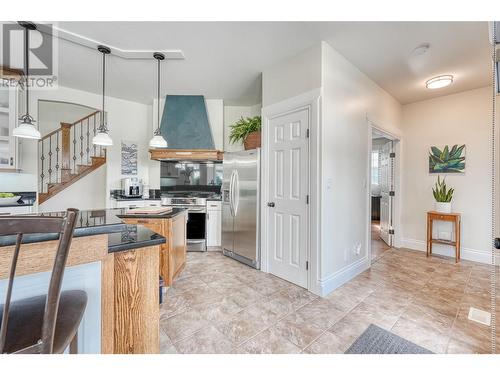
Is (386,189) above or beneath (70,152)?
beneath

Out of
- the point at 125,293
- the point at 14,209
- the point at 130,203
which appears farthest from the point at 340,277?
the point at 14,209

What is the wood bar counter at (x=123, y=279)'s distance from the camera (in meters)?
1.04

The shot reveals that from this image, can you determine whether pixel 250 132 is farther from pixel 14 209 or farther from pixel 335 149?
pixel 14 209

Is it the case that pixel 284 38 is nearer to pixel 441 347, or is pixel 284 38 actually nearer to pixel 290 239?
pixel 290 239

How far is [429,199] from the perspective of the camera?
3.77m

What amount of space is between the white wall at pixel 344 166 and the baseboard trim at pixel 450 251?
1486 millimetres

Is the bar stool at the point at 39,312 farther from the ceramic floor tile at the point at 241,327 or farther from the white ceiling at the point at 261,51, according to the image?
the white ceiling at the point at 261,51

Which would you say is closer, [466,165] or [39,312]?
[39,312]

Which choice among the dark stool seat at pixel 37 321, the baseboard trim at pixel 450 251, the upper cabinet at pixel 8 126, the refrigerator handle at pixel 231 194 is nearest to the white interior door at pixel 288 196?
the refrigerator handle at pixel 231 194

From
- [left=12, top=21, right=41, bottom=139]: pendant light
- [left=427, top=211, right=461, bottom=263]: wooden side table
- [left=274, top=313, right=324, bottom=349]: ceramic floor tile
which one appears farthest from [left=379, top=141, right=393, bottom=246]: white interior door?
[left=12, top=21, right=41, bottom=139]: pendant light

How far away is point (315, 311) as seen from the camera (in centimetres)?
202

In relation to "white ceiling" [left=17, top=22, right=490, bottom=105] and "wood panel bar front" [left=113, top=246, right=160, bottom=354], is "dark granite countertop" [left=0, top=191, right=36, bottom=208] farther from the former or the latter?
"wood panel bar front" [left=113, top=246, right=160, bottom=354]

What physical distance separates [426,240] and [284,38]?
152 inches

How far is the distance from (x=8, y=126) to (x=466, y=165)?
657cm
